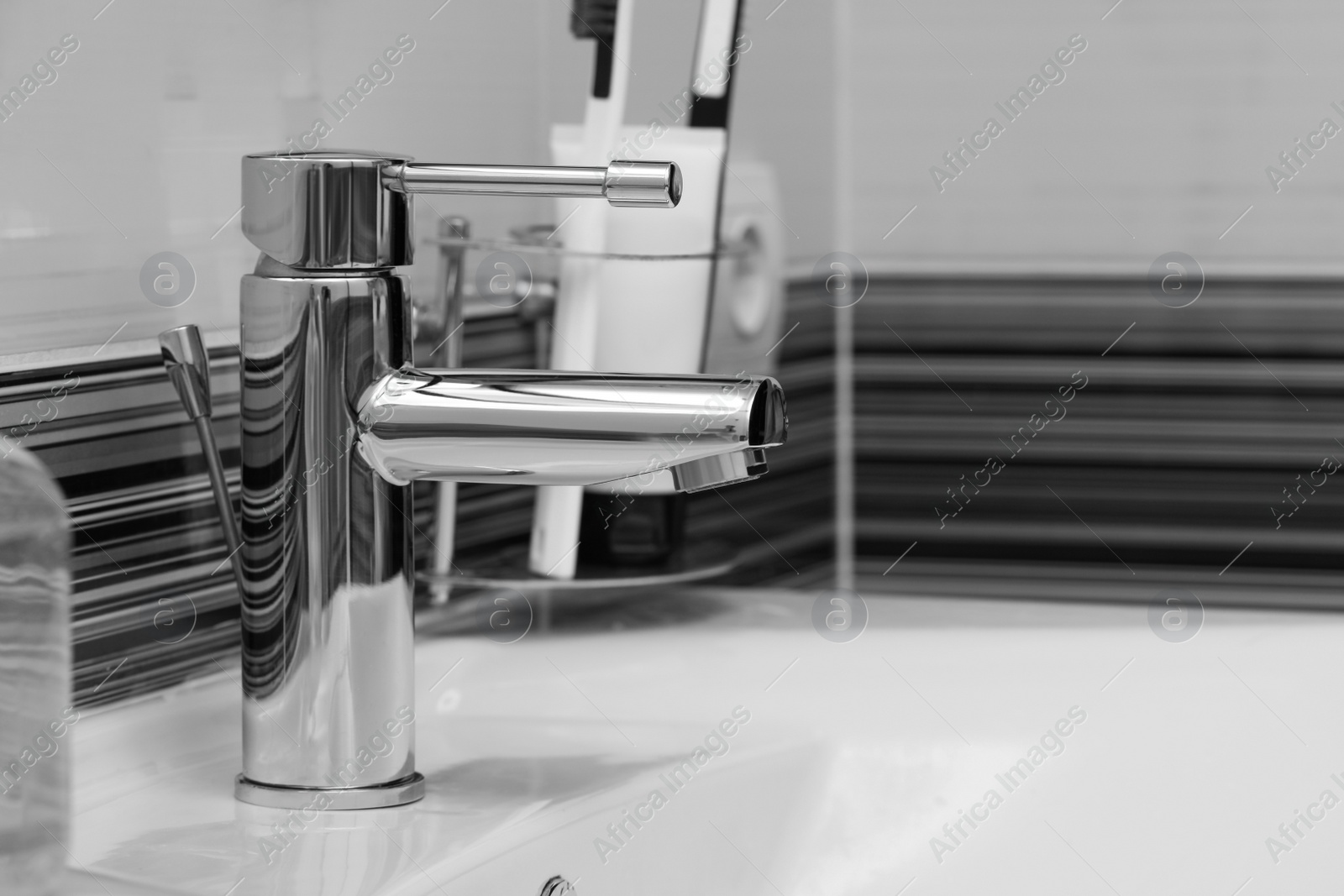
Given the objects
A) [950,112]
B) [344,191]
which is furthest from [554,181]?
[950,112]

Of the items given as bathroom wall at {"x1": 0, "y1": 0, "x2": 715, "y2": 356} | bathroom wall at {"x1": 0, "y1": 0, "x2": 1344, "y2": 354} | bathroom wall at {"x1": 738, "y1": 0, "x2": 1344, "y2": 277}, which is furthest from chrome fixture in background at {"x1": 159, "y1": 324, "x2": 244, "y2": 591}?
bathroom wall at {"x1": 738, "y1": 0, "x2": 1344, "y2": 277}

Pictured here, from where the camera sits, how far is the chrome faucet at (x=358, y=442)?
46cm

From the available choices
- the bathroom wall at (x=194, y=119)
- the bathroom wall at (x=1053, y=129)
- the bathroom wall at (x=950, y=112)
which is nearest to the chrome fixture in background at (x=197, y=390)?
the bathroom wall at (x=194, y=119)

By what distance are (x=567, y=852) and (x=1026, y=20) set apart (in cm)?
63

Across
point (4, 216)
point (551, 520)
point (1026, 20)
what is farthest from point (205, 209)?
point (1026, 20)

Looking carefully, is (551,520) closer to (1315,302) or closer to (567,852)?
(567,852)

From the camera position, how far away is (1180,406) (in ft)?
3.10

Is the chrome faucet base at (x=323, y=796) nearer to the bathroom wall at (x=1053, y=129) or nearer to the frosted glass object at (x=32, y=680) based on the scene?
the frosted glass object at (x=32, y=680)

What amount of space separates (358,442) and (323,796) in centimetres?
11

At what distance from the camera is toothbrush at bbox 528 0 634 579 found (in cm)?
68

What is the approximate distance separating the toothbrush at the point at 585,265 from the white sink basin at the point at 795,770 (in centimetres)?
5

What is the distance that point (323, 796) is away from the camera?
19.5 inches

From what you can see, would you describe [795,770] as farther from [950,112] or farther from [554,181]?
[950,112]

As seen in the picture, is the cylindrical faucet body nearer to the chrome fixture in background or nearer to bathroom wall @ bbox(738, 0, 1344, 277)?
the chrome fixture in background
